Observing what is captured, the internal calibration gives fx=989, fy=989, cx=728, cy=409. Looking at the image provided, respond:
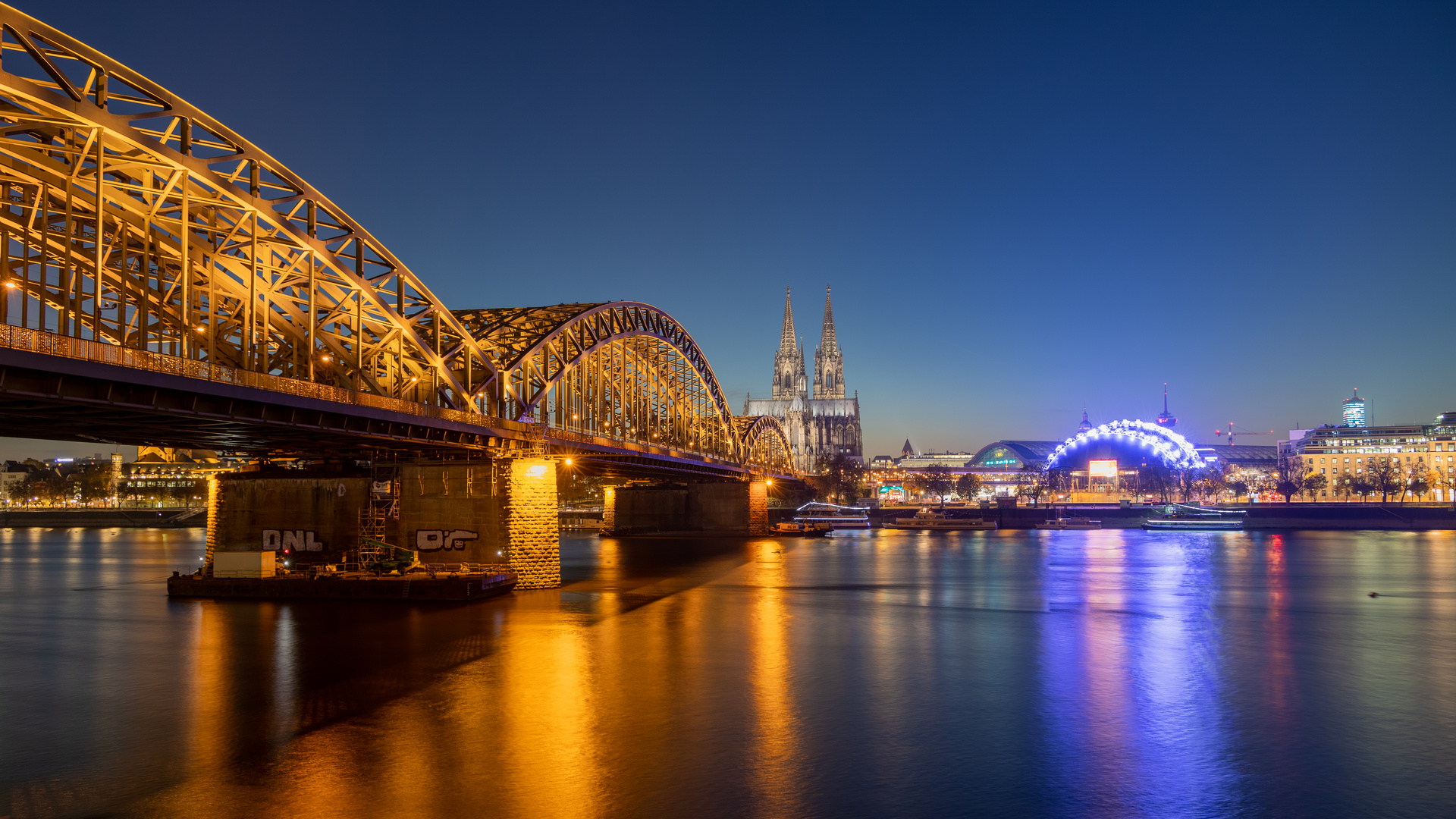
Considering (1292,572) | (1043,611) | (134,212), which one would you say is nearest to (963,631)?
(1043,611)

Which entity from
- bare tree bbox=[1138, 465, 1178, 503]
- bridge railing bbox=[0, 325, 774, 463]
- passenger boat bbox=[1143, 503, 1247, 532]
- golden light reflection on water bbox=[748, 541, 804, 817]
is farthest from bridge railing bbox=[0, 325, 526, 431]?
bare tree bbox=[1138, 465, 1178, 503]

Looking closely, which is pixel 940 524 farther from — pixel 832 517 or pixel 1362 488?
pixel 1362 488

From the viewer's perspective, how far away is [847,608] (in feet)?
159

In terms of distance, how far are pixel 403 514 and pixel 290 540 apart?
7.64 metres

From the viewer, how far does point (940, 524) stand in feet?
468

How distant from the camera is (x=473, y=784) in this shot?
1905cm

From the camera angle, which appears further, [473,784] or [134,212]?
[134,212]

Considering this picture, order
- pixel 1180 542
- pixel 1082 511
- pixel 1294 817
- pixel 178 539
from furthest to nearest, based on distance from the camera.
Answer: pixel 1082 511 → pixel 178 539 → pixel 1180 542 → pixel 1294 817

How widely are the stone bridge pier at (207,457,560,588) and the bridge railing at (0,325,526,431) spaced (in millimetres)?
5968

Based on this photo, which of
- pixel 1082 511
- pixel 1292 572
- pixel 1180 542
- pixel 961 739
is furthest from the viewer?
pixel 1082 511

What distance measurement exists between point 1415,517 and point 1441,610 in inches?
4408

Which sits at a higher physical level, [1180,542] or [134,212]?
[134,212]

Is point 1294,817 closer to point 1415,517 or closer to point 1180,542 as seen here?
point 1180,542

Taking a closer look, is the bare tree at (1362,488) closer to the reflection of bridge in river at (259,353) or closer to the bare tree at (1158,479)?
the bare tree at (1158,479)
